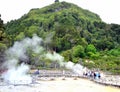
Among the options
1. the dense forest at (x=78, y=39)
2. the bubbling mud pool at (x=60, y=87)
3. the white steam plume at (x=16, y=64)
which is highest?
the dense forest at (x=78, y=39)

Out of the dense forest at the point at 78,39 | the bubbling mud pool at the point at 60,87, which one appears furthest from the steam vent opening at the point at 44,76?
the dense forest at the point at 78,39

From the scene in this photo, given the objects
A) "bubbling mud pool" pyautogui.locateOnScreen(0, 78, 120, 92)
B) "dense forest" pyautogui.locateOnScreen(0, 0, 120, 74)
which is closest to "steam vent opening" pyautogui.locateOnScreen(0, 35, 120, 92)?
"bubbling mud pool" pyautogui.locateOnScreen(0, 78, 120, 92)

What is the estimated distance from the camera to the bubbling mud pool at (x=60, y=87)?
30138 millimetres

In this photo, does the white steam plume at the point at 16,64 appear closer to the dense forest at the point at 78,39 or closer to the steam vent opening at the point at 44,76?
the steam vent opening at the point at 44,76

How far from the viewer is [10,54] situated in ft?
133

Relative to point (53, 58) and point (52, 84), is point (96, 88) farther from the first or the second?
point (53, 58)

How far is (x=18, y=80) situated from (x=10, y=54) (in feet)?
24.6

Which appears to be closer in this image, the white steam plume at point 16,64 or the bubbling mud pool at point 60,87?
the bubbling mud pool at point 60,87

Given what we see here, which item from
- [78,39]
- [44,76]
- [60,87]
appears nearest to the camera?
[60,87]

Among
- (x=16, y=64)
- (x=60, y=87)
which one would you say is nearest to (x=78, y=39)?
(x=16, y=64)

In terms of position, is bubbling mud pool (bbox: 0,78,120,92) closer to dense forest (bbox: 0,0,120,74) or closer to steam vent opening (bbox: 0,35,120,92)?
steam vent opening (bbox: 0,35,120,92)

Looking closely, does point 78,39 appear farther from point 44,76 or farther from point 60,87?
point 60,87

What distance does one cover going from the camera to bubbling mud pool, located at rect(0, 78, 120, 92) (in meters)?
30.1

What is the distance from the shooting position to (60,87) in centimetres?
3212
